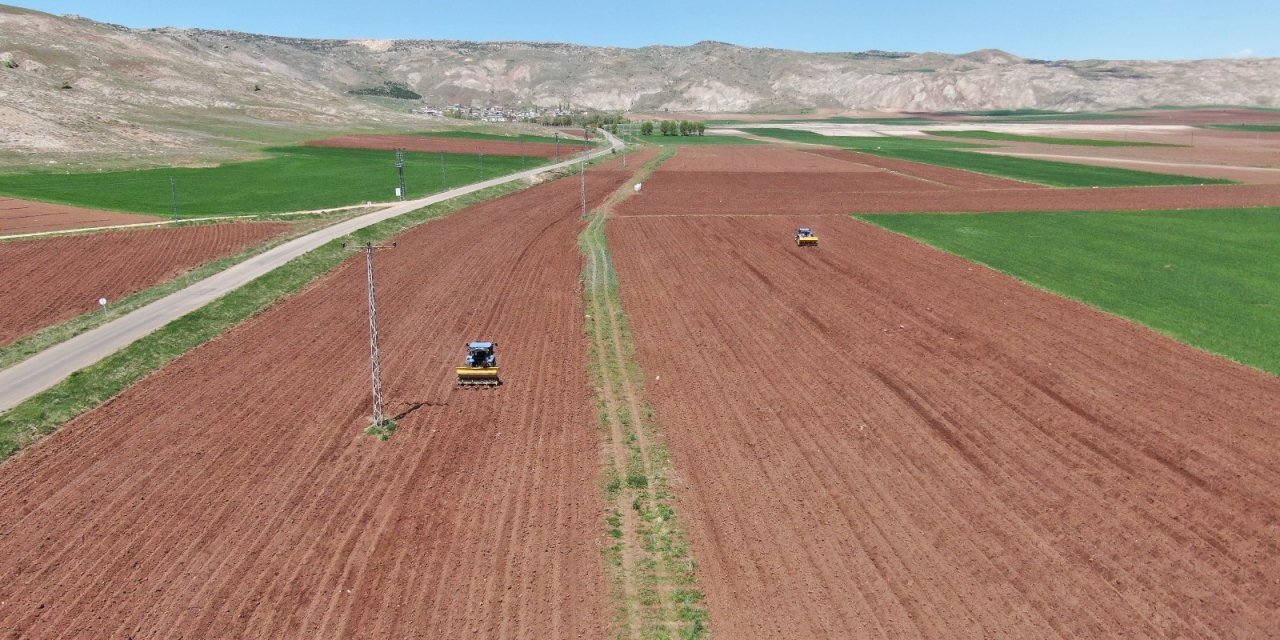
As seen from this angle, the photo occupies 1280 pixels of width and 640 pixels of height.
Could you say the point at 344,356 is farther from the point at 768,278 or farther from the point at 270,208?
the point at 270,208

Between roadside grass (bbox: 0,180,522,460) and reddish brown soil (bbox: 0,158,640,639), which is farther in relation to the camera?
roadside grass (bbox: 0,180,522,460)

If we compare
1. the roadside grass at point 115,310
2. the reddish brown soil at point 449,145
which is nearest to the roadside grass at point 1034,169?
the reddish brown soil at point 449,145

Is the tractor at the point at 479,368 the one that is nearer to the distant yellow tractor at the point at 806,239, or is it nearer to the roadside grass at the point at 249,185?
the distant yellow tractor at the point at 806,239

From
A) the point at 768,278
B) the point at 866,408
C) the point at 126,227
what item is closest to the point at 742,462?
the point at 866,408

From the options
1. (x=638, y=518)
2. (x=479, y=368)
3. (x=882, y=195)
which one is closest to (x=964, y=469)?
(x=638, y=518)

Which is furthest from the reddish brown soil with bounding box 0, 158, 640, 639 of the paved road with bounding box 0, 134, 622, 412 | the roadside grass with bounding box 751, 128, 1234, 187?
the roadside grass with bounding box 751, 128, 1234, 187

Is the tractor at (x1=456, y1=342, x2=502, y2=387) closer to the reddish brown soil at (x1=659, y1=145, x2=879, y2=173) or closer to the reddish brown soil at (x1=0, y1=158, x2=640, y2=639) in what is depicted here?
the reddish brown soil at (x1=0, y1=158, x2=640, y2=639)
